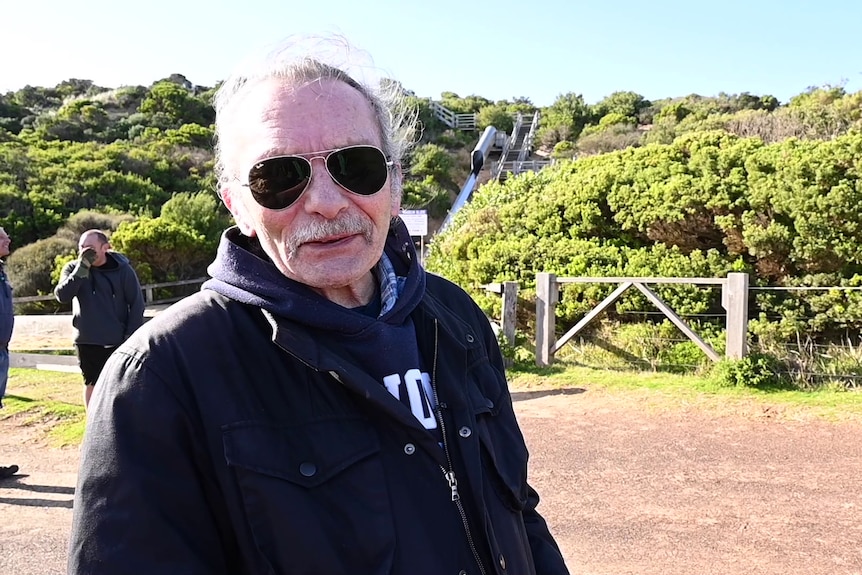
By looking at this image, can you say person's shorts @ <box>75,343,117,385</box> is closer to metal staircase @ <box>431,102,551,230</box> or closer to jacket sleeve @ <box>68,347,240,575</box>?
jacket sleeve @ <box>68,347,240,575</box>

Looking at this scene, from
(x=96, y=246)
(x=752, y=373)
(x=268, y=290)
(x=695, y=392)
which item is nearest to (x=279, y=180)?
(x=268, y=290)

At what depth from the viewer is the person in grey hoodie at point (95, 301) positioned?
6.00 meters

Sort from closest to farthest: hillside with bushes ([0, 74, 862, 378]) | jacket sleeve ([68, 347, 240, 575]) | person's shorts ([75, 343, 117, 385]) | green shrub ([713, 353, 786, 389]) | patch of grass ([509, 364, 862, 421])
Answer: jacket sleeve ([68, 347, 240, 575])
person's shorts ([75, 343, 117, 385])
patch of grass ([509, 364, 862, 421])
green shrub ([713, 353, 786, 389])
hillside with bushes ([0, 74, 862, 378])

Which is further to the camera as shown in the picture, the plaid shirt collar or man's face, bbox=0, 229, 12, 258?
man's face, bbox=0, 229, 12, 258

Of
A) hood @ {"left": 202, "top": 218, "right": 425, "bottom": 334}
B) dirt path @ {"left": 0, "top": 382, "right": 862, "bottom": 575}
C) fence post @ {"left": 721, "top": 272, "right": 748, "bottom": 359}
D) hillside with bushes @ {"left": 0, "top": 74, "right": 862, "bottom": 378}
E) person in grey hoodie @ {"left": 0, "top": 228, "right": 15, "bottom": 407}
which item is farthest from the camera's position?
hillside with bushes @ {"left": 0, "top": 74, "right": 862, "bottom": 378}

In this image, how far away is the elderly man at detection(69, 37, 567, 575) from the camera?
4.04 ft

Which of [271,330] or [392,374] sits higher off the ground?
[271,330]

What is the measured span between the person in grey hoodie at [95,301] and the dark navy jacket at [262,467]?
17.1 ft

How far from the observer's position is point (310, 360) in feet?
4.52

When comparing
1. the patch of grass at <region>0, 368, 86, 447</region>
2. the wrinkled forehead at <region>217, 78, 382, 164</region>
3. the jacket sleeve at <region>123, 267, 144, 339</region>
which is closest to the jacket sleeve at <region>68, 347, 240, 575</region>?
the wrinkled forehead at <region>217, 78, 382, 164</region>

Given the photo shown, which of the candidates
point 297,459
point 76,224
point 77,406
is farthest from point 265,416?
point 76,224

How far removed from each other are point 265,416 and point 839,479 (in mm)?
5004

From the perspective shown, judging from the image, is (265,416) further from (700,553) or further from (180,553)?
(700,553)

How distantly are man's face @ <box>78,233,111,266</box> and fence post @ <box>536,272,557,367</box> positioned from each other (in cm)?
515
